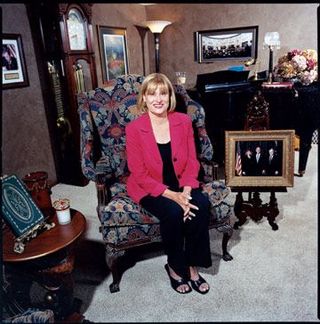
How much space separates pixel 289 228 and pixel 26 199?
1.74 metres

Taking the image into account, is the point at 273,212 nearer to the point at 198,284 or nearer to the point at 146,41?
the point at 198,284

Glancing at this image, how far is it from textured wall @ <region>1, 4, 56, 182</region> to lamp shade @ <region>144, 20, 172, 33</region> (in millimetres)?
1829

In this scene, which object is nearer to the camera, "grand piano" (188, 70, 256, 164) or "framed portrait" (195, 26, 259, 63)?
"grand piano" (188, 70, 256, 164)

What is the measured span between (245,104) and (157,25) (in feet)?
6.66

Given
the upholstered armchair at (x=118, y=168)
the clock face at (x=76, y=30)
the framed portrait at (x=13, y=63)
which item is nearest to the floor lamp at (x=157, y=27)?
the clock face at (x=76, y=30)

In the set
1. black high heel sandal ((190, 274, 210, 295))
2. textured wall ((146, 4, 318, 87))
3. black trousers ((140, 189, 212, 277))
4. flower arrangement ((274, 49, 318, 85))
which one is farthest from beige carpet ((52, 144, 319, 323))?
textured wall ((146, 4, 318, 87))

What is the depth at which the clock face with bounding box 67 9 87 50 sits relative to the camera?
3.00 metres

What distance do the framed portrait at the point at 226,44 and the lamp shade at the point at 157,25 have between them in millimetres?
469

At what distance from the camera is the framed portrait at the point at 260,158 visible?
2.04 metres

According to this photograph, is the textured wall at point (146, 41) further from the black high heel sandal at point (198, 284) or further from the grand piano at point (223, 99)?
the black high heel sandal at point (198, 284)

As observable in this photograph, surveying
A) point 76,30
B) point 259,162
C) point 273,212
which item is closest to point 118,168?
Result: point 259,162

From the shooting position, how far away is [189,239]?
172cm

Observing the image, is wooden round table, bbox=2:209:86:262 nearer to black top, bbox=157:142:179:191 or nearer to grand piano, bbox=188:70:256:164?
black top, bbox=157:142:179:191

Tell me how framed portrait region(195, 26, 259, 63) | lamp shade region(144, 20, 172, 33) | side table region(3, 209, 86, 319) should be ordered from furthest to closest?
lamp shade region(144, 20, 172, 33) < framed portrait region(195, 26, 259, 63) < side table region(3, 209, 86, 319)
